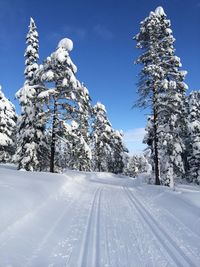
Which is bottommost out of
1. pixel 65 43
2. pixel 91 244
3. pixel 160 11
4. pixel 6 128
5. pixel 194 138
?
pixel 91 244

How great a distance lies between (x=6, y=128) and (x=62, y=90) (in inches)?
595

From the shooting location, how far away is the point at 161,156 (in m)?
28.8

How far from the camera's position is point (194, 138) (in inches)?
1415

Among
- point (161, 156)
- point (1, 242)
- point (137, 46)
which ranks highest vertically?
point (137, 46)

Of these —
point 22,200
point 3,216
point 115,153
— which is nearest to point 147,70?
point 22,200

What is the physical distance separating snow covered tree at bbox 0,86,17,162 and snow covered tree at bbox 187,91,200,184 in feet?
71.4

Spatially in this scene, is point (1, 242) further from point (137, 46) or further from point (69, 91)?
point (137, 46)

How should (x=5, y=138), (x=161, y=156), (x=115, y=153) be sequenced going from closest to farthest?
(x=161, y=156) < (x=5, y=138) < (x=115, y=153)

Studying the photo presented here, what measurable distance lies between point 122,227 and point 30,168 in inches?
768

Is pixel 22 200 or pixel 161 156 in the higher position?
pixel 161 156

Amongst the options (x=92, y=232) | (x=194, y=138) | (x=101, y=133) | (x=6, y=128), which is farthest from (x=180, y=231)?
(x=101, y=133)

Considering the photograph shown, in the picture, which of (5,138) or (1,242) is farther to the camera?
(5,138)

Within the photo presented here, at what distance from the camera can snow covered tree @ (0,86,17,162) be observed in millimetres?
35969

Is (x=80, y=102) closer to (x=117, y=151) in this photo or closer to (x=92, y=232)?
(x=92, y=232)
